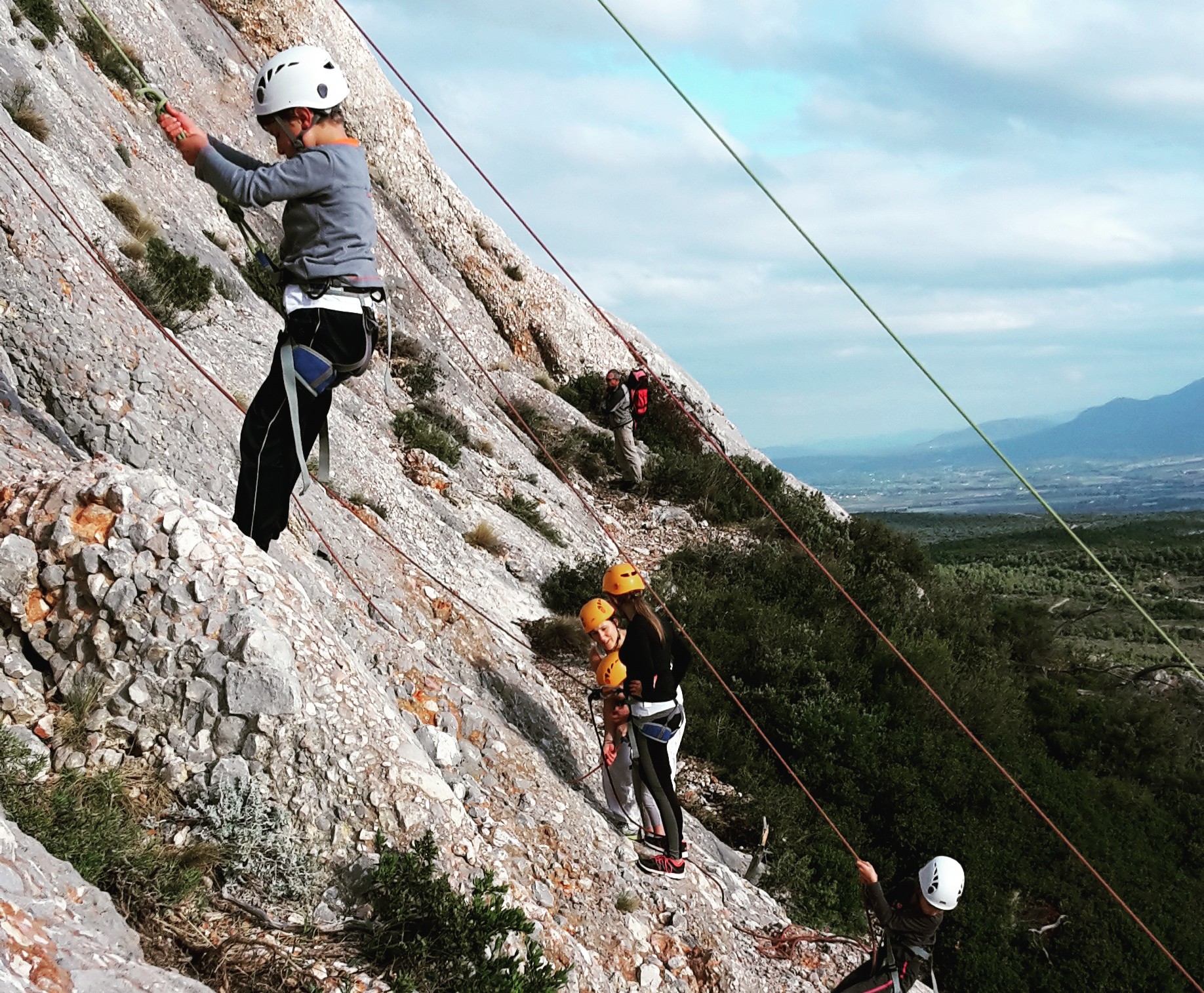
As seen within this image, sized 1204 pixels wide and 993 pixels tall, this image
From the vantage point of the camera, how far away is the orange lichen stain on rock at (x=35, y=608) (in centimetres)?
457

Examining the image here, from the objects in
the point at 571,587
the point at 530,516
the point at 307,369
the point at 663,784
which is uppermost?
the point at 307,369

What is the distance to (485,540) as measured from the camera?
37.2 feet

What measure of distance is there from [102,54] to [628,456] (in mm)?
10270

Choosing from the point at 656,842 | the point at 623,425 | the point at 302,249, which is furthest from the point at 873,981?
the point at 623,425

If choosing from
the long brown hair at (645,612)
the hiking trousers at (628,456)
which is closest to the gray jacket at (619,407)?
the hiking trousers at (628,456)

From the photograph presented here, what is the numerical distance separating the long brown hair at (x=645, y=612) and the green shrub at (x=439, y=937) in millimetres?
2663

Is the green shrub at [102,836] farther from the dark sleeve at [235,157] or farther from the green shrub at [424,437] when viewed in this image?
the green shrub at [424,437]

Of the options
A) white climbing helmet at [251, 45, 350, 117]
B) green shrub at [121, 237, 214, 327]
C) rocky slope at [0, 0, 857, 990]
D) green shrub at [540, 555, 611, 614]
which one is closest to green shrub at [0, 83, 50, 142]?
rocky slope at [0, 0, 857, 990]

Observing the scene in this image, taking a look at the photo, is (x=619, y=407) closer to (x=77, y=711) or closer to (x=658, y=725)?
(x=658, y=725)

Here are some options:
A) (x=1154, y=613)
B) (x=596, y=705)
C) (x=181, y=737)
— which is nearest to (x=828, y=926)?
(x=596, y=705)

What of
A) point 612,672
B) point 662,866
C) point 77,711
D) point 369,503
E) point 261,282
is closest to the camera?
point 77,711

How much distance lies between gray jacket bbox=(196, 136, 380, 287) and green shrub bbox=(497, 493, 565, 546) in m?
8.22

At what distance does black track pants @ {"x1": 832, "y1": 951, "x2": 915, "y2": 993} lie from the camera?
233 inches

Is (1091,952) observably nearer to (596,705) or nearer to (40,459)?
(596,705)
